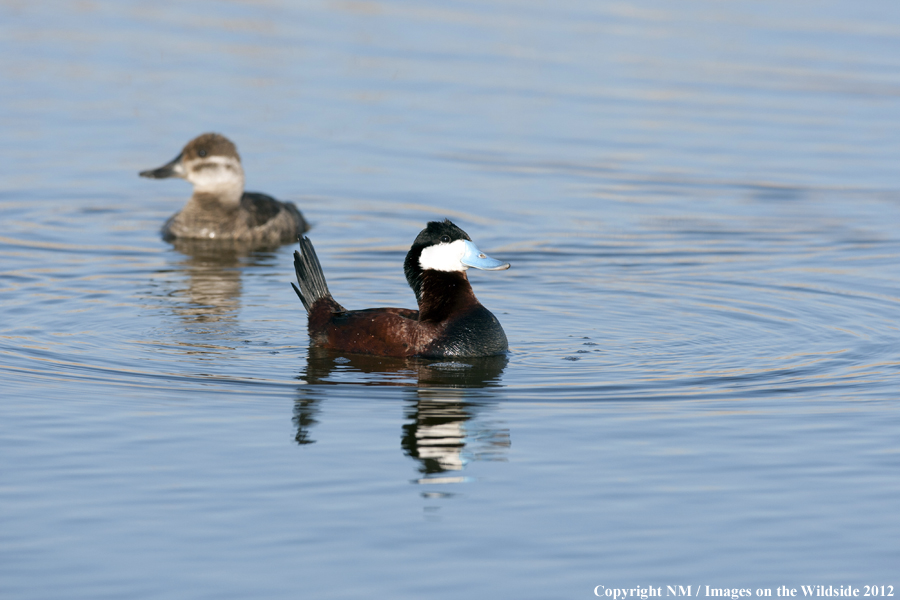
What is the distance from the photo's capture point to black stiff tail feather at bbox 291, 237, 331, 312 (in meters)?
9.85

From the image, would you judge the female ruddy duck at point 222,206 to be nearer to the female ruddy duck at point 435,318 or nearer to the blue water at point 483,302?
the blue water at point 483,302

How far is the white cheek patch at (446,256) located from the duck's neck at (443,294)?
5cm

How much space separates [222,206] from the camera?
584 inches

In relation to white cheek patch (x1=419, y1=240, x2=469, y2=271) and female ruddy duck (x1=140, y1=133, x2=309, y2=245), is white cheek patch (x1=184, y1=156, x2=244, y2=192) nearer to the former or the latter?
female ruddy duck (x1=140, y1=133, x2=309, y2=245)

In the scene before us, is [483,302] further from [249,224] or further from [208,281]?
[249,224]

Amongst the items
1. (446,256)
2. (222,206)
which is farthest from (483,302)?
(222,206)

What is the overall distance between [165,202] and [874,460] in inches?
425

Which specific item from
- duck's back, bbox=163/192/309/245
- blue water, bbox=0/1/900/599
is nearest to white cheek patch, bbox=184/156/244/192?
duck's back, bbox=163/192/309/245

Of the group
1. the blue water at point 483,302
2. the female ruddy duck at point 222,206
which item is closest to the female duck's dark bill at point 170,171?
the female ruddy duck at point 222,206

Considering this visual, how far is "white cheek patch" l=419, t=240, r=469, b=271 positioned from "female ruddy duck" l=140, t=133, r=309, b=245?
517 cm

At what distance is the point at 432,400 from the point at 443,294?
54.0 inches

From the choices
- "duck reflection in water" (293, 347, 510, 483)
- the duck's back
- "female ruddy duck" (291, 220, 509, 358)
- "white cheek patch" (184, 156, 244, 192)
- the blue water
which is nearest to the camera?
the blue water

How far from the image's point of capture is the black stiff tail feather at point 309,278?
9.85m

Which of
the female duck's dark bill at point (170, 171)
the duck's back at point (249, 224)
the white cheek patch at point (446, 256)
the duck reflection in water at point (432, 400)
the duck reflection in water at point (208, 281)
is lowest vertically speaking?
the duck reflection in water at point (432, 400)
